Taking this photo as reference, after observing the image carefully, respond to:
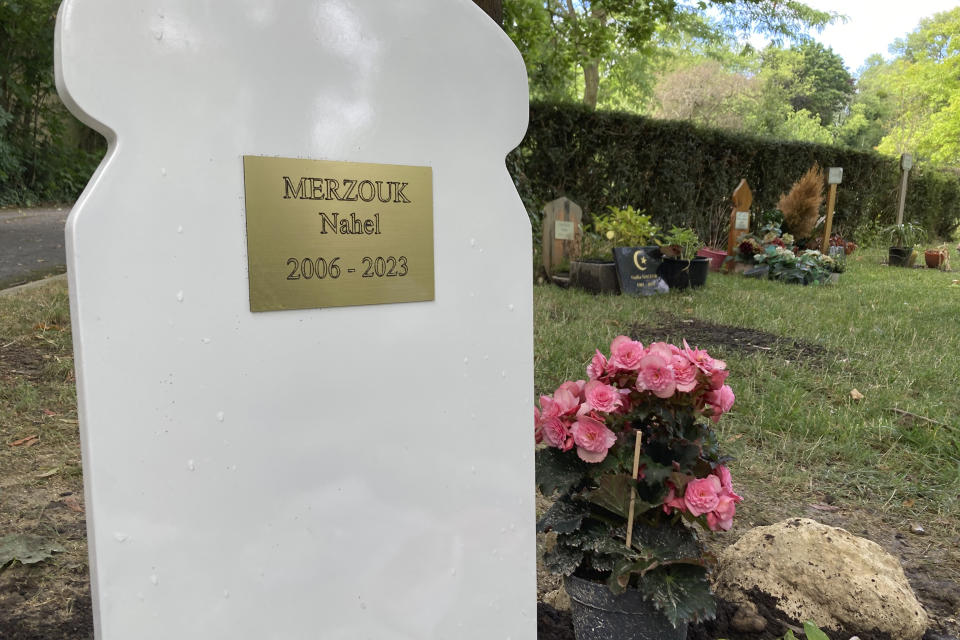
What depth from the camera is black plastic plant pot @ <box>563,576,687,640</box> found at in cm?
154

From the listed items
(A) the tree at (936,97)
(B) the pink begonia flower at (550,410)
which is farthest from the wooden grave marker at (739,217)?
(A) the tree at (936,97)

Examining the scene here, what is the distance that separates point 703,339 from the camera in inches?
183

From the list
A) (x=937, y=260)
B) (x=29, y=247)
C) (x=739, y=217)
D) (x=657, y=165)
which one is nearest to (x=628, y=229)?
(x=657, y=165)

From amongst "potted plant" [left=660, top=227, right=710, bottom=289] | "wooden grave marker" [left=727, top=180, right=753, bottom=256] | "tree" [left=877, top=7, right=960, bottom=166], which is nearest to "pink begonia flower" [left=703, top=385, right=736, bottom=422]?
"potted plant" [left=660, top=227, right=710, bottom=289]

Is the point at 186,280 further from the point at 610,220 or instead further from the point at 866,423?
the point at 610,220

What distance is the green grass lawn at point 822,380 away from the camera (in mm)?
2539

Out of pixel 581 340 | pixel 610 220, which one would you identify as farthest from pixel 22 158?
pixel 581 340

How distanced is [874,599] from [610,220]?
243 inches

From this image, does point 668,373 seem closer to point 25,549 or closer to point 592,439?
point 592,439

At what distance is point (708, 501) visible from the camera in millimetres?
1494

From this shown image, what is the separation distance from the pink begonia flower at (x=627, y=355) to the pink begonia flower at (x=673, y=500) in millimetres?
288

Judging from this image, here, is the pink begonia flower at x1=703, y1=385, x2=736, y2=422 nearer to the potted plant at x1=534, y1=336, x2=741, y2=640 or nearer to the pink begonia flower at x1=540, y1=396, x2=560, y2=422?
the potted plant at x1=534, y1=336, x2=741, y2=640

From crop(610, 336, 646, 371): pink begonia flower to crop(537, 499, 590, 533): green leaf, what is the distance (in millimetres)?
364

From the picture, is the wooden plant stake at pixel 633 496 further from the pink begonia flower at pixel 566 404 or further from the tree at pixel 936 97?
the tree at pixel 936 97
